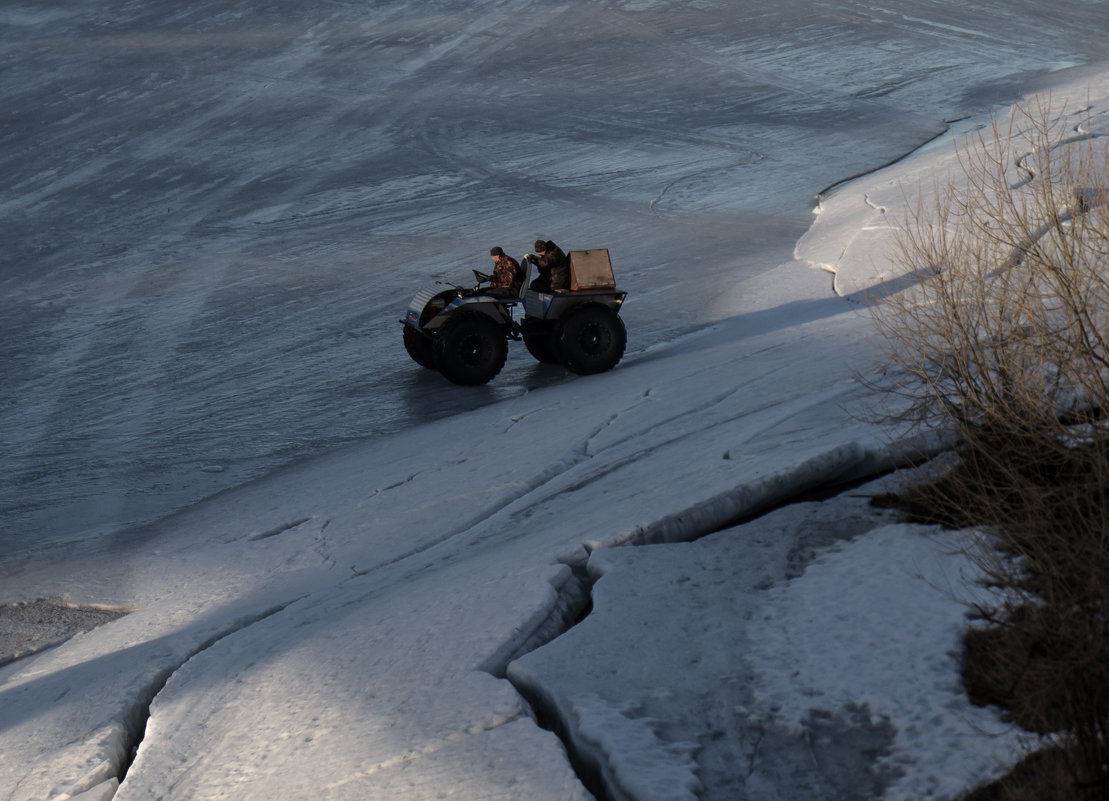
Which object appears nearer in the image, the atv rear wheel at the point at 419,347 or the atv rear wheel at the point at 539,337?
the atv rear wheel at the point at 539,337

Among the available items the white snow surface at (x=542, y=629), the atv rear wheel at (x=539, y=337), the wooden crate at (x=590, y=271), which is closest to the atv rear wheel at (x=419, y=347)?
the atv rear wheel at (x=539, y=337)

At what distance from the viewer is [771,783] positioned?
152 inches

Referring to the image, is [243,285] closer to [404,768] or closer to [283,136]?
[283,136]

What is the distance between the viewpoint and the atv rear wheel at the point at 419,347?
10578 mm

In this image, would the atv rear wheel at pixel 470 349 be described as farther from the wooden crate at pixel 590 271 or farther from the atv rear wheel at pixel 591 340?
the wooden crate at pixel 590 271

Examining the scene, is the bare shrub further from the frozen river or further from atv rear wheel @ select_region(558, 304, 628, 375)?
the frozen river

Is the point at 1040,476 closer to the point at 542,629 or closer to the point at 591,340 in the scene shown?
the point at 542,629

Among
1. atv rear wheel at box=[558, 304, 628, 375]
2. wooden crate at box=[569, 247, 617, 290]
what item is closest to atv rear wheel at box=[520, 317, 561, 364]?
atv rear wheel at box=[558, 304, 628, 375]

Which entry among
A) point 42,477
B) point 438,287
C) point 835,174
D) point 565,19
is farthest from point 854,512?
point 565,19

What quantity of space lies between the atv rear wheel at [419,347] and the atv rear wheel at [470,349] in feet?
1.69

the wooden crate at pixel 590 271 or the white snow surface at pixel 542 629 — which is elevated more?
the wooden crate at pixel 590 271

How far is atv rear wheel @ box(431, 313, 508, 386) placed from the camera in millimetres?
9969

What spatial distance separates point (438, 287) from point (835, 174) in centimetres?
895

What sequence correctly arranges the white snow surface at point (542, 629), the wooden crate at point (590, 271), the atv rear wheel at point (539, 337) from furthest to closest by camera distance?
the atv rear wheel at point (539, 337), the wooden crate at point (590, 271), the white snow surface at point (542, 629)
